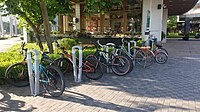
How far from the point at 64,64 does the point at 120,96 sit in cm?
207

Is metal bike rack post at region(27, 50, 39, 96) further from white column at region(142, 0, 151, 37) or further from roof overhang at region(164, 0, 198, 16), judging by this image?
roof overhang at region(164, 0, 198, 16)

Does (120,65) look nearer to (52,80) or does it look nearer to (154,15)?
(52,80)

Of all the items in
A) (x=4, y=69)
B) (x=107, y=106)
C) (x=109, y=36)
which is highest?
(x=109, y=36)

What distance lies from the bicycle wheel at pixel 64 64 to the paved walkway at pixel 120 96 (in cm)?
72

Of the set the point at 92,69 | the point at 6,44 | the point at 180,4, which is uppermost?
the point at 180,4

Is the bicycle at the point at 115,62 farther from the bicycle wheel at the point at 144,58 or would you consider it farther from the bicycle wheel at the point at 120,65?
the bicycle wheel at the point at 144,58

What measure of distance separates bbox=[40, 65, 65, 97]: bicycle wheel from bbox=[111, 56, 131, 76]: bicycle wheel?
6.52 ft

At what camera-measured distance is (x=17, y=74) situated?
4.43 metres

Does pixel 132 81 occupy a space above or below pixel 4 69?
below

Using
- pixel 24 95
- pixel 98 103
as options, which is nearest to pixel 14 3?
pixel 24 95

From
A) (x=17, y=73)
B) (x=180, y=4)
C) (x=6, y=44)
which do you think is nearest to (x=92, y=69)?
(x=17, y=73)

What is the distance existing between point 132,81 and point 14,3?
4.32m

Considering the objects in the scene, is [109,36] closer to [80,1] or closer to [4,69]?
[80,1]

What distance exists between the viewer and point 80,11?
14.1 meters
